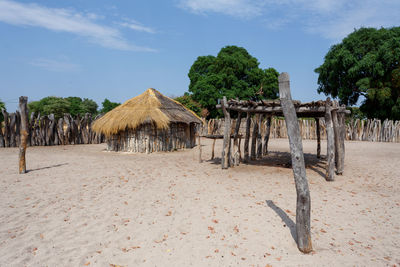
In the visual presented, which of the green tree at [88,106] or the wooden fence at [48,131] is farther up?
the green tree at [88,106]

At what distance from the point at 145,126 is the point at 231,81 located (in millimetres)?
16427

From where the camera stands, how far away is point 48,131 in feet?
50.1

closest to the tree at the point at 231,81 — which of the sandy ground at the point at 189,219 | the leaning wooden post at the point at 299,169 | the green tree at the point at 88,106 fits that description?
the sandy ground at the point at 189,219

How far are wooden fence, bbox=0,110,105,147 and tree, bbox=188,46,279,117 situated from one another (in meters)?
11.8

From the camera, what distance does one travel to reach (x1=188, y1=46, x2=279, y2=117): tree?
25797 millimetres

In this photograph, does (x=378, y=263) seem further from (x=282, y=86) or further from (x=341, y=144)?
(x=341, y=144)

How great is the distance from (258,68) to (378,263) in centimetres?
2823

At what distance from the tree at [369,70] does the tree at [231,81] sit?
6761 millimetres

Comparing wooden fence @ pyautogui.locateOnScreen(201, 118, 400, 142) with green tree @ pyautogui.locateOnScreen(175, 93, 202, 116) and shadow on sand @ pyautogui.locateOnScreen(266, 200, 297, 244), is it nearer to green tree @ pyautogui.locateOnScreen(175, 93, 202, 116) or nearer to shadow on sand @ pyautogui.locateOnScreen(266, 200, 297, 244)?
green tree @ pyautogui.locateOnScreen(175, 93, 202, 116)

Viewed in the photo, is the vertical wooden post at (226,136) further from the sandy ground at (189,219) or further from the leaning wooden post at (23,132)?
the leaning wooden post at (23,132)

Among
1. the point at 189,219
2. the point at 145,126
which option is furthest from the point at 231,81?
the point at 189,219

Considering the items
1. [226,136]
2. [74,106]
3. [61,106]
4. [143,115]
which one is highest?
[74,106]

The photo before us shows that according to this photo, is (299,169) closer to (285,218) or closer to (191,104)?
(285,218)

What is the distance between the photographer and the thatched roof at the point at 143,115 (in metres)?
12.0
